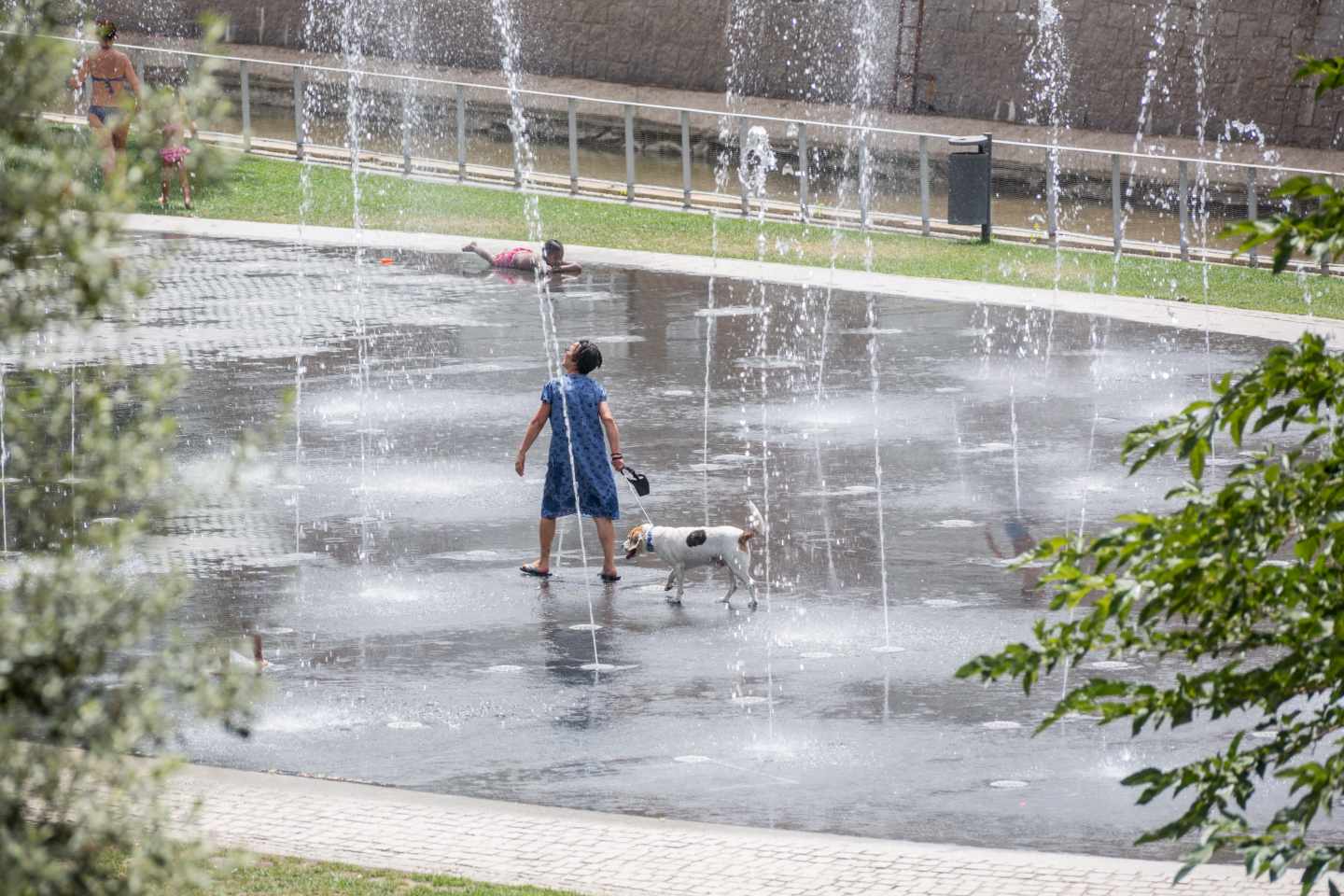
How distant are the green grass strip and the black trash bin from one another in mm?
397

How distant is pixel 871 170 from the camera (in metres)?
34.0

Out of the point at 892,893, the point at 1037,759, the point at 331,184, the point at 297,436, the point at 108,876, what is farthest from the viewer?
the point at 331,184

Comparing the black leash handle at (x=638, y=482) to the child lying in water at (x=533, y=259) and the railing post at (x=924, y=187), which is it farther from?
the railing post at (x=924, y=187)

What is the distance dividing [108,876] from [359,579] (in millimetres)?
8567

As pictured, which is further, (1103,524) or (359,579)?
(1103,524)

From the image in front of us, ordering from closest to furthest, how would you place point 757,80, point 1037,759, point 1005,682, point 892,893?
point 892,893 → point 1037,759 → point 1005,682 → point 757,80

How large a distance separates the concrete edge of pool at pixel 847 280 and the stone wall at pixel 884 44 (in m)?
7.04

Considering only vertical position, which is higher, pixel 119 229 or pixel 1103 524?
pixel 119 229

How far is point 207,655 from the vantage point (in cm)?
411

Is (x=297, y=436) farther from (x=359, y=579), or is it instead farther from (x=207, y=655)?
(x=207, y=655)

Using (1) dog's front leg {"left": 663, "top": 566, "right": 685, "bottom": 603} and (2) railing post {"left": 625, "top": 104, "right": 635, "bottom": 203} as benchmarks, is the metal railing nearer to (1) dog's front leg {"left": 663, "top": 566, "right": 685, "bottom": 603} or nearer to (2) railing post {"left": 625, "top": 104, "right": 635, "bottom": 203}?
(2) railing post {"left": 625, "top": 104, "right": 635, "bottom": 203}

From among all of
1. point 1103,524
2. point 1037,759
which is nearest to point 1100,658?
point 1037,759

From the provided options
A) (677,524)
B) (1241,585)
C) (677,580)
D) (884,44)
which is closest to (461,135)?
(884,44)

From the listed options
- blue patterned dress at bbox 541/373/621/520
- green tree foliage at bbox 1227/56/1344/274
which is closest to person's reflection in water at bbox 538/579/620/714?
blue patterned dress at bbox 541/373/621/520
